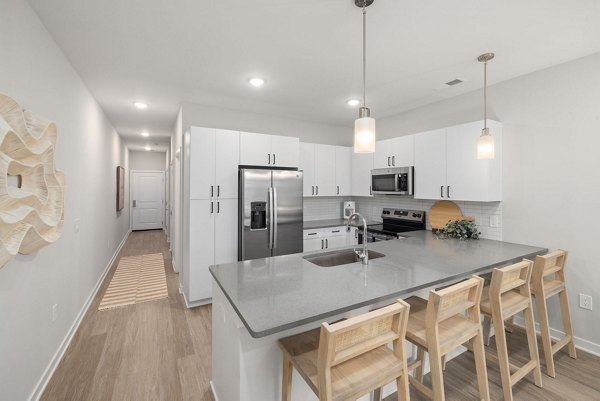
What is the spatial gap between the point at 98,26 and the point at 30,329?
88.7 inches

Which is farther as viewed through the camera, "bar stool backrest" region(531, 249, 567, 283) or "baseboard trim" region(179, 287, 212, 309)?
"baseboard trim" region(179, 287, 212, 309)

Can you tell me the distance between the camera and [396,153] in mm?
3891

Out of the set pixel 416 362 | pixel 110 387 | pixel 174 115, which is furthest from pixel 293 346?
pixel 174 115

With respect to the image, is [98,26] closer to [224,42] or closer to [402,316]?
[224,42]

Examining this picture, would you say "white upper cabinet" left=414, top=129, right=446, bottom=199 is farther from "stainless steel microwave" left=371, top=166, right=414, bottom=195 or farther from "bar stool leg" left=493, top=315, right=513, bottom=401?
"bar stool leg" left=493, top=315, right=513, bottom=401

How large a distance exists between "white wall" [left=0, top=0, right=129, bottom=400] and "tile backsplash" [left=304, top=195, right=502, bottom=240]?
3.15 metres

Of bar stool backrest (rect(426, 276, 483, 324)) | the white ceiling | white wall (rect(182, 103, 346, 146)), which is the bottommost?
bar stool backrest (rect(426, 276, 483, 324))

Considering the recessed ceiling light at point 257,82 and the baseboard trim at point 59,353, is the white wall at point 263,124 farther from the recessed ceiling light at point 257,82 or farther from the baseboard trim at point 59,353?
the baseboard trim at point 59,353

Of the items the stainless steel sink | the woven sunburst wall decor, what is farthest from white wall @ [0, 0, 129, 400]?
the stainless steel sink

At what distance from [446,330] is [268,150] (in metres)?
2.96

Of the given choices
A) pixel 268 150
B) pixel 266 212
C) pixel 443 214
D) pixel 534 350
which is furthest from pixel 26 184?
pixel 443 214

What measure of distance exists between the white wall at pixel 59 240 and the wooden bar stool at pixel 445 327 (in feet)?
7.97

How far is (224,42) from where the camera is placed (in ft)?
7.32

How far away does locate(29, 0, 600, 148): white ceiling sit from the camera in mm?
1827
